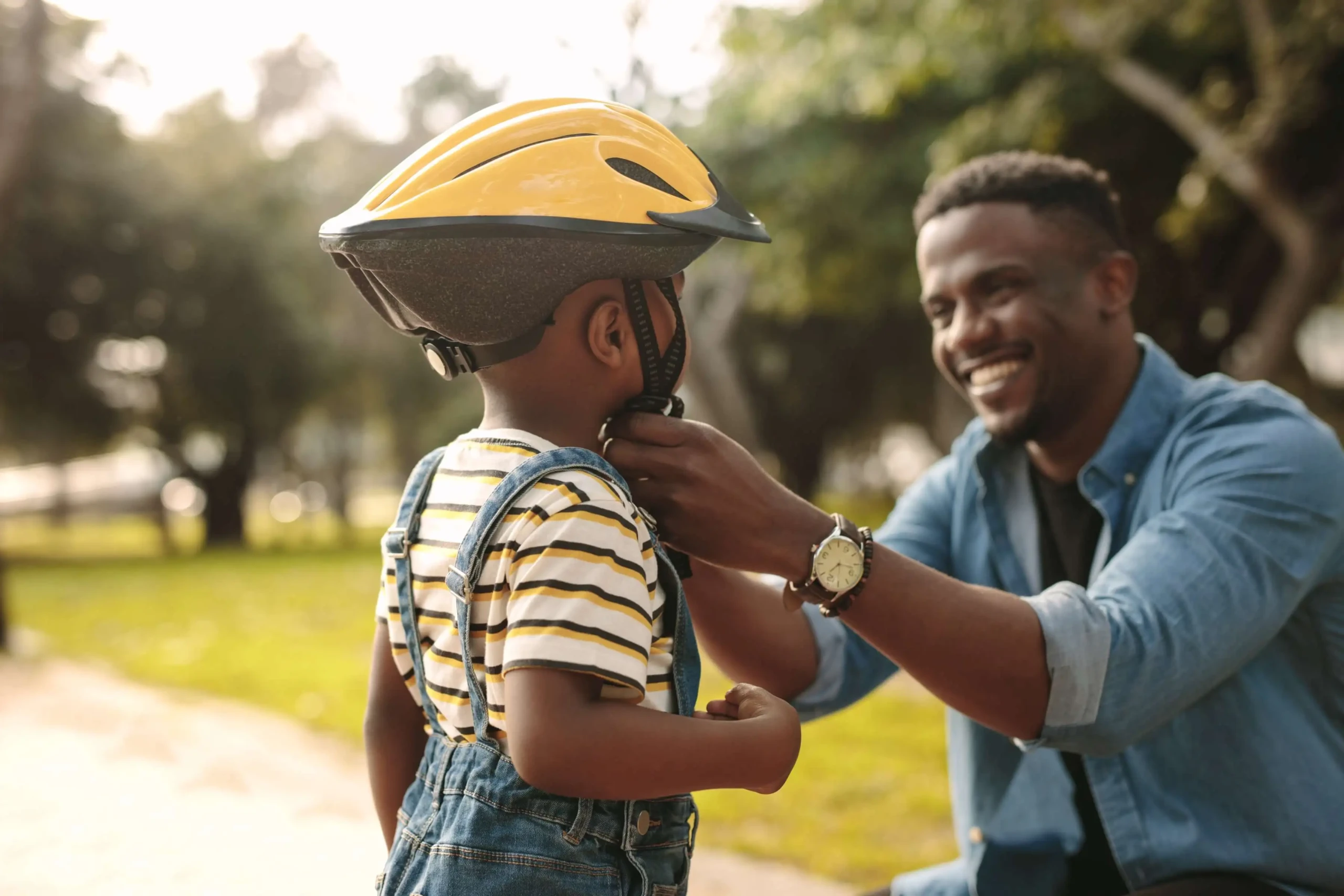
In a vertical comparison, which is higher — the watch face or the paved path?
the paved path

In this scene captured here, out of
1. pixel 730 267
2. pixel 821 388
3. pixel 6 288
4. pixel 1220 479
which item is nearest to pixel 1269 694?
pixel 1220 479

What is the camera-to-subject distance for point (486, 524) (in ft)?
4.80

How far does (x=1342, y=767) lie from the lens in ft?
7.09

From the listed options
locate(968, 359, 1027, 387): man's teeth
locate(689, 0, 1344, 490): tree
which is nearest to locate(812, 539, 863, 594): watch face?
locate(968, 359, 1027, 387): man's teeth

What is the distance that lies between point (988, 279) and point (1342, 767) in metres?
1.21

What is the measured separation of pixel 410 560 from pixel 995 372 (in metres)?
1.55

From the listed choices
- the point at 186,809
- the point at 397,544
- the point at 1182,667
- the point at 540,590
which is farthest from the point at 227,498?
the point at 540,590

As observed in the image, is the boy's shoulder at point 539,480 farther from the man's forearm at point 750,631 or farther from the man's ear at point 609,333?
the man's forearm at point 750,631

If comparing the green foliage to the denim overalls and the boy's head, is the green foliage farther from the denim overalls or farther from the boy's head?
the denim overalls

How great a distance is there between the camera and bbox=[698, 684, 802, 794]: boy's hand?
153 centimetres

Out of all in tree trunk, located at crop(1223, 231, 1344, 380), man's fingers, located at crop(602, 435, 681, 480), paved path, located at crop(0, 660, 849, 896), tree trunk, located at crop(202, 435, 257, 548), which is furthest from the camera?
tree trunk, located at crop(202, 435, 257, 548)

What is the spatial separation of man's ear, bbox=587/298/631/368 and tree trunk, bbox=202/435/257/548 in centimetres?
2407

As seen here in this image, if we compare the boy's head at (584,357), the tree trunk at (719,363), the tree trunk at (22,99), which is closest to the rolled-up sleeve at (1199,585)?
the boy's head at (584,357)

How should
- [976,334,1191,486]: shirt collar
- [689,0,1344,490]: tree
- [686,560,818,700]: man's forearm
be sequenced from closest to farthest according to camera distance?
[686,560,818,700]: man's forearm
[976,334,1191,486]: shirt collar
[689,0,1344,490]: tree
